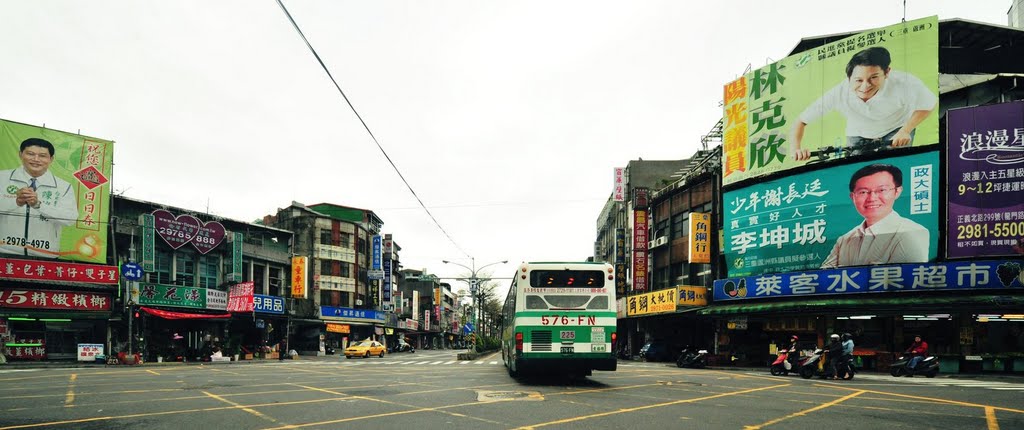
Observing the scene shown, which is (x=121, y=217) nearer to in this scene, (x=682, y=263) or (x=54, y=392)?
(x=54, y=392)

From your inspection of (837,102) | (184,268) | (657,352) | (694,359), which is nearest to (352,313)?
(184,268)

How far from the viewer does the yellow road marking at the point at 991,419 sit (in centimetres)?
973

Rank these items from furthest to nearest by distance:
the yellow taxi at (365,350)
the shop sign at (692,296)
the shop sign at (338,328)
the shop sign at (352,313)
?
the shop sign at (338,328) < the shop sign at (352,313) < the yellow taxi at (365,350) < the shop sign at (692,296)

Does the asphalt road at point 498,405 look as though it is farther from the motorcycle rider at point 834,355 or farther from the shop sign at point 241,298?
the shop sign at point 241,298

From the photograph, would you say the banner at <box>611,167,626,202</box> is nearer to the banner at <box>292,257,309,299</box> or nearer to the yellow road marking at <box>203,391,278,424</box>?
the banner at <box>292,257,309,299</box>

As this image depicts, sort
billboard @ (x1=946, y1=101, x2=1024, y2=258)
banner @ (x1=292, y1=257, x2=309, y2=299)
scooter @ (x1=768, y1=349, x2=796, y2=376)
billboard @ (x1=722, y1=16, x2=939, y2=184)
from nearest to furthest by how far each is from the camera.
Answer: scooter @ (x1=768, y1=349, x2=796, y2=376) < billboard @ (x1=946, y1=101, x2=1024, y2=258) < billboard @ (x1=722, y1=16, x2=939, y2=184) < banner @ (x1=292, y1=257, x2=309, y2=299)

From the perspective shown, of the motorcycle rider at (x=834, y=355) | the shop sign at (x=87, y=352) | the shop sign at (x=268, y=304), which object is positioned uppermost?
→ the motorcycle rider at (x=834, y=355)

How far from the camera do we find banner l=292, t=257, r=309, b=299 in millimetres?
53281

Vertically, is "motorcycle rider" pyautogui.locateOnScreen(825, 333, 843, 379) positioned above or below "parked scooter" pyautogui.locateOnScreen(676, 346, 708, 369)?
above

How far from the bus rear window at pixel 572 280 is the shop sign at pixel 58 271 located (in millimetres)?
30740

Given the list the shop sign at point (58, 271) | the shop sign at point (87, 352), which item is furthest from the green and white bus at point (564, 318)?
the shop sign at point (58, 271)

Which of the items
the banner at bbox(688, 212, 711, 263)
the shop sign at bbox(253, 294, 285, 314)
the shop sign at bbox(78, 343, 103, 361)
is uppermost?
the banner at bbox(688, 212, 711, 263)

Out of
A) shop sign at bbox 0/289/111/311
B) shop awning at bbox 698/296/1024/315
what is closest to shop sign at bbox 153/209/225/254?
shop sign at bbox 0/289/111/311

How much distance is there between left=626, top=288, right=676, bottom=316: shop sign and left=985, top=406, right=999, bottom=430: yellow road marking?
90.4 ft
